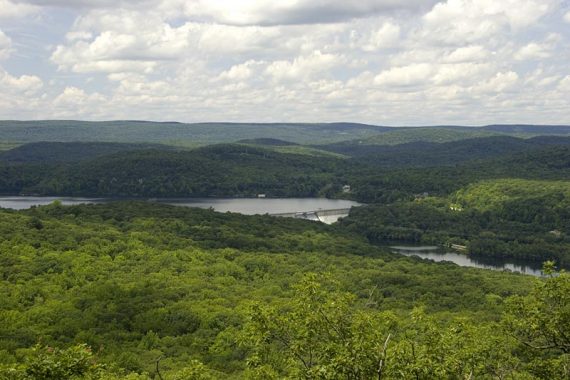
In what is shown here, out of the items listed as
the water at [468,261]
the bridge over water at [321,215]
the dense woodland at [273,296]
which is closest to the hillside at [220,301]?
the dense woodland at [273,296]

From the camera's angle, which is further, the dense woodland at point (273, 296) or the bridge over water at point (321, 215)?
the bridge over water at point (321, 215)

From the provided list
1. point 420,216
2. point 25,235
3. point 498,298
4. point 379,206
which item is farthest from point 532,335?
point 379,206

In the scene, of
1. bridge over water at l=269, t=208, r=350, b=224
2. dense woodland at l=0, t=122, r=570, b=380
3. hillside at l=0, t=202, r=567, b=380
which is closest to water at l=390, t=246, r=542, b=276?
dense woodland at l=0, t=122, r=570, b=380

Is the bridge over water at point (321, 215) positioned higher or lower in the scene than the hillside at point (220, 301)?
lower

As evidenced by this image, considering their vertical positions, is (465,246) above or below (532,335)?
below

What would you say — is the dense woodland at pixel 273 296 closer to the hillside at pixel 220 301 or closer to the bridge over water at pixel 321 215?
the hillside at pixel 220 301

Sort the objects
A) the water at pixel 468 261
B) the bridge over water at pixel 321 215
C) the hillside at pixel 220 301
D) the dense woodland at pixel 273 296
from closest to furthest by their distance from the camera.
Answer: the dense woodland at pixel 273 296 → the hillside at pixel 220 301 → the water at pixel 468 261 → the bridge over water at pixel 321 215

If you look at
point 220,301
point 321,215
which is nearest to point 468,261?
point 321,215

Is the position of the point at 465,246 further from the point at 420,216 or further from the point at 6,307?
the point at 6,307
